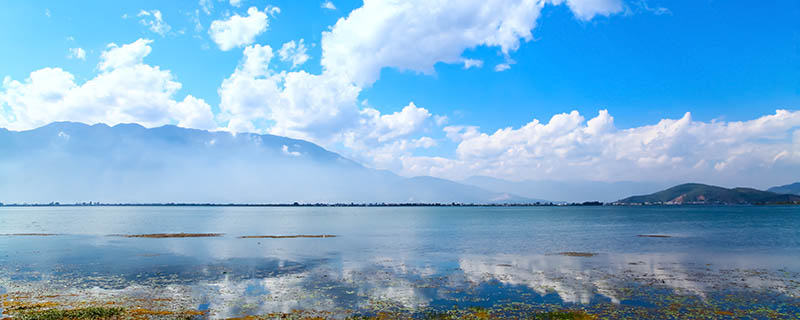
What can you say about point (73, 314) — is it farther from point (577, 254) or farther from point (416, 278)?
point (577, 254)

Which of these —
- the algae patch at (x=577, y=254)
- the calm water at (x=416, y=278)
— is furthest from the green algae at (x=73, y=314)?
the algae patch at (x=577, y=254)

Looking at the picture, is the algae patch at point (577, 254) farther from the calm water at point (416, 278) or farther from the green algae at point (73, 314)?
the green algae at point (73, 314)

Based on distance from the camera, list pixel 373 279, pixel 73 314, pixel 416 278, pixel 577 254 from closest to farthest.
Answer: pixel 73 314 → pixel 373 279 → pixel 416 278 → pixel 577 254

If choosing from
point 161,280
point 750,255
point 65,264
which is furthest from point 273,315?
point 750,255

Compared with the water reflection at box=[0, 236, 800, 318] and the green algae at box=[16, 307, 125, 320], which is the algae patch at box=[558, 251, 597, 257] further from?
the green algae at box=[16, 307, 125, 320]

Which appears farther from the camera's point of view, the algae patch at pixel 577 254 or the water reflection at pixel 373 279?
the algae patch at pixel 577 254

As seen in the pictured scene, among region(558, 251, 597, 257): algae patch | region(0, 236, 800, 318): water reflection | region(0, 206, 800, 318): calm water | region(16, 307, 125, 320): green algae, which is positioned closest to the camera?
region(16, 307, 125, 320): green algae

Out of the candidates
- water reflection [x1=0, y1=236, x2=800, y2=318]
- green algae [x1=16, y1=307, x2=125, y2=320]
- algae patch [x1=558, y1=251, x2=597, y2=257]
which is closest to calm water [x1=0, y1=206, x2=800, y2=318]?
water reflection [x1=0, y1=236, x2=800, y2=318]

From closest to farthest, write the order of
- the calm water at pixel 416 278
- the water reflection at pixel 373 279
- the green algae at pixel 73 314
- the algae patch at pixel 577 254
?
the green algae at pixel 73 314, the calm water at pixel 416 278, the water reflection at pixel 373 279, the algae patch at pixel 577 254

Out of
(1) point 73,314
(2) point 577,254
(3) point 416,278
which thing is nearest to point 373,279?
(3) point 416,278

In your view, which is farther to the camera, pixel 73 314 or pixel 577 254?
pixel 577 254

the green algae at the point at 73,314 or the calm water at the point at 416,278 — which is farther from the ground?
the green algae at the point at 73,314

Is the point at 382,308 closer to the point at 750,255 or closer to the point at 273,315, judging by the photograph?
the point at 273,315

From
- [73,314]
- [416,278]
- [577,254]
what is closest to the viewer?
[73,314]
